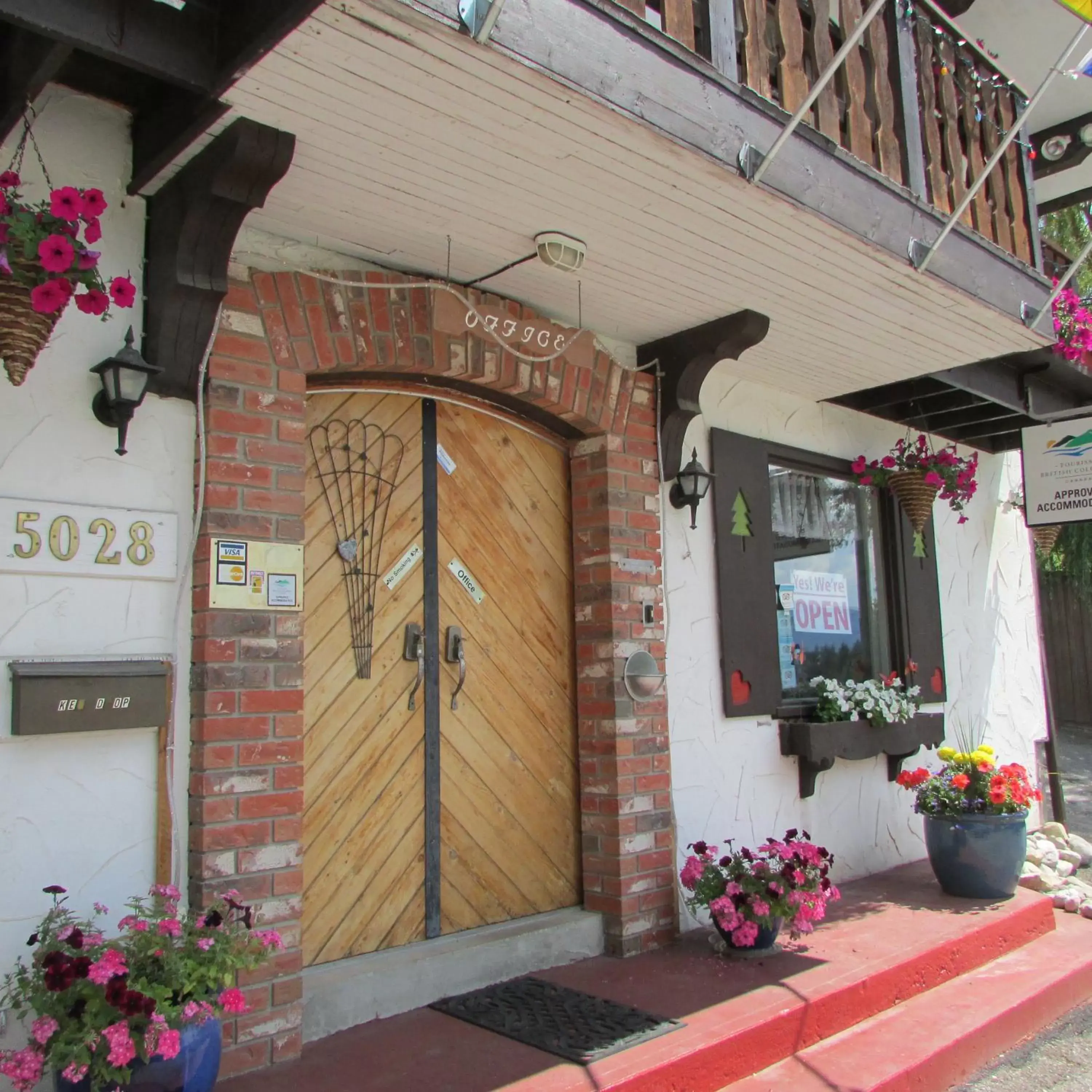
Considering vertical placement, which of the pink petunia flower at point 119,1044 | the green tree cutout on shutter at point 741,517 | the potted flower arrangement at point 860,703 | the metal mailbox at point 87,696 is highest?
the green tree cutout on shutter at point 741,517

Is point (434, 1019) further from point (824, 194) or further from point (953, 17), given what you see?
point (953, 17)

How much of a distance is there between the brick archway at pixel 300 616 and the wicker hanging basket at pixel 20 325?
25.1 inches

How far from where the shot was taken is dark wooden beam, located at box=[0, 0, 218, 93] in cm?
239

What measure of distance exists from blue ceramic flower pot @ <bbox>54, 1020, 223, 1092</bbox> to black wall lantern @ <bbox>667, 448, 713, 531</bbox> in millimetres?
3013

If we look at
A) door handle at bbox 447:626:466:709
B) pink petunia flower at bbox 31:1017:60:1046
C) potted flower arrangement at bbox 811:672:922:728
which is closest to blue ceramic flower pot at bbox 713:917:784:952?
door handle at bbox 447:626:466:709

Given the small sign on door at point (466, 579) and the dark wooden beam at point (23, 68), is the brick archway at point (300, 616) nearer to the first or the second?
the small sign on door at point (466, 579)

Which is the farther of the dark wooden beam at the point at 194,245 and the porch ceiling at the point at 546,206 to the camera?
the dark wooden beam at the point at 194,245

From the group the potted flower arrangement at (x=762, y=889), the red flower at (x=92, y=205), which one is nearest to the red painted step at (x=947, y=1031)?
the potted flower arrangement at (x=762, y=889)

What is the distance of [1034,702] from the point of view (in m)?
7.30

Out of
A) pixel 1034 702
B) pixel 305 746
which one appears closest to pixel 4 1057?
pixel 305 746

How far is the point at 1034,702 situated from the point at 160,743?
6453mm

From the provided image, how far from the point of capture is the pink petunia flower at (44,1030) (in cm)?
228

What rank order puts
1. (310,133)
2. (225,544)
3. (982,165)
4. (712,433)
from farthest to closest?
(712,433), (982,165), (225,544), (310,133)

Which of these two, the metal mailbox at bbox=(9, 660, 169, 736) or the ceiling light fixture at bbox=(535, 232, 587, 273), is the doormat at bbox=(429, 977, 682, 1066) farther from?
the ceiling light fixture at bbox=(535, 232, 587, 273)
